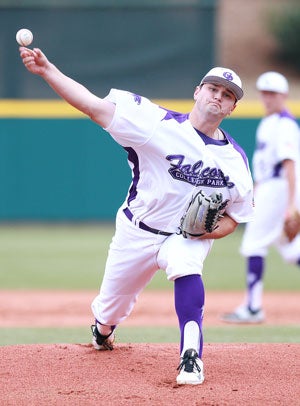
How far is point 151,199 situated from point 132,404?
1117mm

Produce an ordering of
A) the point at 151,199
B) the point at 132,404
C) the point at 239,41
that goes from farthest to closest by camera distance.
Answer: the point at 239,41, the point at 151,199, the point at 132,404

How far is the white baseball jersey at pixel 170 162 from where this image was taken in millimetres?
4465

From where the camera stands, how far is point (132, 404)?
4.03 m

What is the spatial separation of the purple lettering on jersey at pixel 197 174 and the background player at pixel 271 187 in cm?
288

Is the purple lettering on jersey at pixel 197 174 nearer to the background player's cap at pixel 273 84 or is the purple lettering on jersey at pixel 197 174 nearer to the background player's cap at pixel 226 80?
the background player's cap at pixel 226 80

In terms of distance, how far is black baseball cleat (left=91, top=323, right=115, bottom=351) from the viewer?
5.20 m

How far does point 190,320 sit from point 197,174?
737 millimetres

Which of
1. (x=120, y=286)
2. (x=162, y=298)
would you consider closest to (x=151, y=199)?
(x=120, y=286)

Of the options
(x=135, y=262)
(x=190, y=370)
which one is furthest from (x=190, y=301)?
(x=135, y=262)

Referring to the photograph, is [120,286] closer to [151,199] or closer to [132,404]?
[151,199]

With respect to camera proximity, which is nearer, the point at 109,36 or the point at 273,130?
the point at 273,130

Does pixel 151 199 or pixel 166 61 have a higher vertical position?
pixel 166 61

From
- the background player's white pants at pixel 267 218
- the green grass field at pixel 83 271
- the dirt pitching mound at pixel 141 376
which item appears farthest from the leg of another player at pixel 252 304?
the dirt pitching mound at pixel 141 376

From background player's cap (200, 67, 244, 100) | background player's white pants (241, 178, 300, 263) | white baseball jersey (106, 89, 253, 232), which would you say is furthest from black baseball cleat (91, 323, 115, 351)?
background player's white pants (241, 178, 300, 263)
